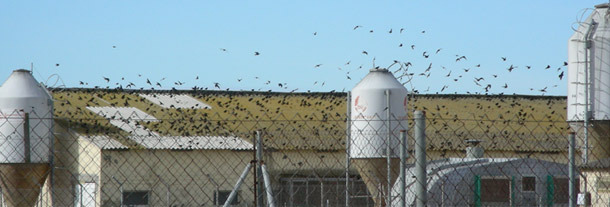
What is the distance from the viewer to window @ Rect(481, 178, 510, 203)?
25438mm

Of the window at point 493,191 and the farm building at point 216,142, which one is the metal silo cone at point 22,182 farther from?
the window at point 493,191

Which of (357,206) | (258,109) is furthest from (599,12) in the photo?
(258,109)

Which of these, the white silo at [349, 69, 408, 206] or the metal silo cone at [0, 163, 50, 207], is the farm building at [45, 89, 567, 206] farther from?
the metal silo cone at [0, 163, 50, 207]

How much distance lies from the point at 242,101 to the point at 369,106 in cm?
1731

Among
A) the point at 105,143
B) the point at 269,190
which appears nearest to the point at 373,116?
the point at 269,190

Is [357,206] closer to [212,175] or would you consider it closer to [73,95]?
[212,175]

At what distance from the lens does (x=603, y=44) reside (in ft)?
66.3

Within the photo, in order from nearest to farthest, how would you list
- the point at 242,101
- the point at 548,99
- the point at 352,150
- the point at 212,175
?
the point at 352,150 < the point at 212,175 < the point at 242,101 < the point at 548,99

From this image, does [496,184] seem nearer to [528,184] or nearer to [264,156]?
[528,184]

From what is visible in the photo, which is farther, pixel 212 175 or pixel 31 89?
pixel 212 175

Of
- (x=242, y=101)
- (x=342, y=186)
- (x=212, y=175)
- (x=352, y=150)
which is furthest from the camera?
(x=242, y=101)

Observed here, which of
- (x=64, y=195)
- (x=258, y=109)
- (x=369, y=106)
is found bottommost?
(x=64, y=195)

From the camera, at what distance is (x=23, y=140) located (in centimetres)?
2102

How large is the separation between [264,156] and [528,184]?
26.3 feet
